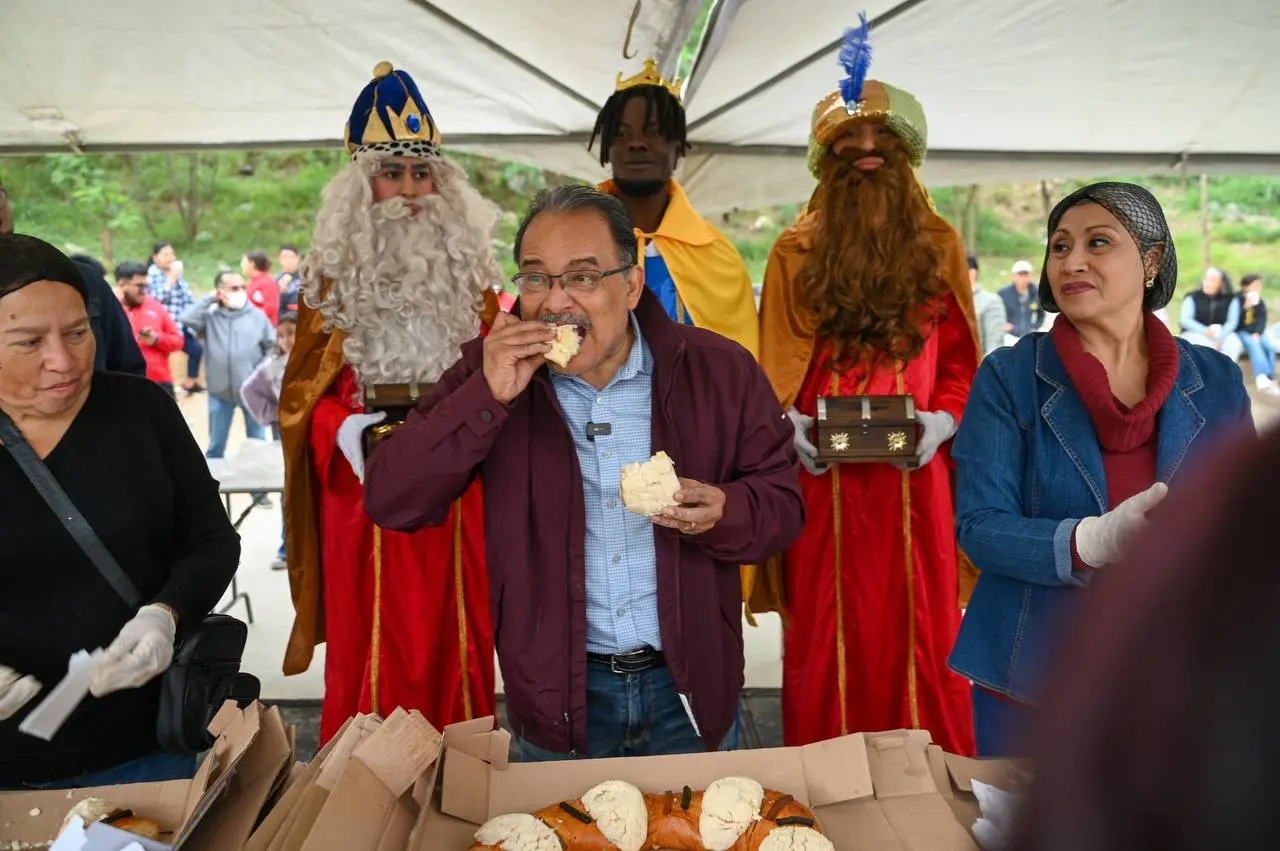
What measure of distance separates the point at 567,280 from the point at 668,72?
9.20 feet

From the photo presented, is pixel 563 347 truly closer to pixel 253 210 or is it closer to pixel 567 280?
pixel 567 280

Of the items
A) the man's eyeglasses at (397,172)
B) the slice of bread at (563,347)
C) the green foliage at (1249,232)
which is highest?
the green foliage at (1249,232)

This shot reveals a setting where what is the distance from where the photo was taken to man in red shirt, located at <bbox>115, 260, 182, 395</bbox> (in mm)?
8320

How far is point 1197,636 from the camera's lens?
399mm

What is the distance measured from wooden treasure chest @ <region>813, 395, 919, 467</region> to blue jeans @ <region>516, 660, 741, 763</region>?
120 cm

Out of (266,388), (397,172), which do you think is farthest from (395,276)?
(266,388)

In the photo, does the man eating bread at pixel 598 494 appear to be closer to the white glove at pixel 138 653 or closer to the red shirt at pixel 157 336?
the white glove at pixel 138 653

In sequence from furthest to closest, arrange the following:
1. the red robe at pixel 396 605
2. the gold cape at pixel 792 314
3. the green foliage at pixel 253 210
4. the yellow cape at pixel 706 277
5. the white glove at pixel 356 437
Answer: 1. the green foliage at pixel 253 210
2. the yellow cape at pixel 706 277
3. the gold cape at pixel 792 314
4. the red robe at pixel 396 605
5. the white glove at pixel 356 437

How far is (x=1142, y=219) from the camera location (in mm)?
1932

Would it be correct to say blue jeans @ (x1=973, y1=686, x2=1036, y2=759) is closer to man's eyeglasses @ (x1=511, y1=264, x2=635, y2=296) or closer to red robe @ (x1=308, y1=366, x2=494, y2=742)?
man's eyeglasses @ (x1=511, y1=264, x2=635, y2=296)

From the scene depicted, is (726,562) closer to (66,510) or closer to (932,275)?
(66,510)

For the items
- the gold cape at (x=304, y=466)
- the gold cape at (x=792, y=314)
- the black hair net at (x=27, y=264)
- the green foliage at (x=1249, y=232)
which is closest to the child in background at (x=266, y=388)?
the gold cape at (x=304, y=466)

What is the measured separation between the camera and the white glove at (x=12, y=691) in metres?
1.67

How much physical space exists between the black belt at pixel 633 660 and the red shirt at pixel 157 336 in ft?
25.6
